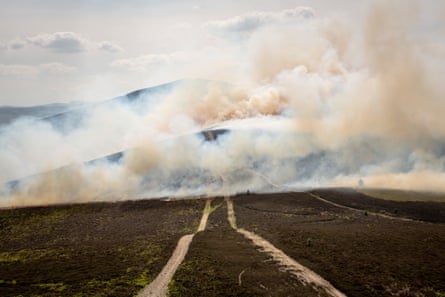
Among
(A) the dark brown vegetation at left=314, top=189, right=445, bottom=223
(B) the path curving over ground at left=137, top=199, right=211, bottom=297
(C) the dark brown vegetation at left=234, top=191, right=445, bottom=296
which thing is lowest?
(B) the path curving over ground at left=137, top=199, right=211, bottom=297

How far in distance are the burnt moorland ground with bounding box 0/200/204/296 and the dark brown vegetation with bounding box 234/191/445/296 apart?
19340 millimetres

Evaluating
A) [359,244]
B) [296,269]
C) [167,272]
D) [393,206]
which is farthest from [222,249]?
[393,206]

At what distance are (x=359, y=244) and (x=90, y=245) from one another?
47.4m

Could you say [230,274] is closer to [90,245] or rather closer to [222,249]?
[222,249]

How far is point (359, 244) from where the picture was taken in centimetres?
5800

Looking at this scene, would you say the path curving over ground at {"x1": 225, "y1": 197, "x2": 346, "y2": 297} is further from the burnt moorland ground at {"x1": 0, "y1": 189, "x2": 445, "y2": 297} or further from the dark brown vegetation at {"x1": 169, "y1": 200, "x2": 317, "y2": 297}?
the dark brown vegetation at {"x1": 169, "y1": 200, "x2": 317, "y2": 297}

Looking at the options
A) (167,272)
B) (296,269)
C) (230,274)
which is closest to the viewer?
(230,274)

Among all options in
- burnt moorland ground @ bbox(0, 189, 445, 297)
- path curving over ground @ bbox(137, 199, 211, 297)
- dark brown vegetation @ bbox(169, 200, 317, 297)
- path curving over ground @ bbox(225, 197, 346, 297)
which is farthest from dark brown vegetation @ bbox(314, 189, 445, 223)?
path curving over ground @ bbox(137, 199, 211, 297)

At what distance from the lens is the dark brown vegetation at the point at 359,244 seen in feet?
140

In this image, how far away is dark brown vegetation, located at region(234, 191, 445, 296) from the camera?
4272 centimetres

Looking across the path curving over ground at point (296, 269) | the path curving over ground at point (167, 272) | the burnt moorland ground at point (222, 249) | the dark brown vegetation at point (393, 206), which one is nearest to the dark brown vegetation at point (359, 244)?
the burnt moorland ground at point (222, 249)

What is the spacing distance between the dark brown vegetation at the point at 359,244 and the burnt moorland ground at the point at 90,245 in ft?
63.5

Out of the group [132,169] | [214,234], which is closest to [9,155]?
[132,169]

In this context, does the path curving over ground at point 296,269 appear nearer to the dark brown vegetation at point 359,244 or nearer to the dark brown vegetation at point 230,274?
the dark brown vegetation at point 359,244
